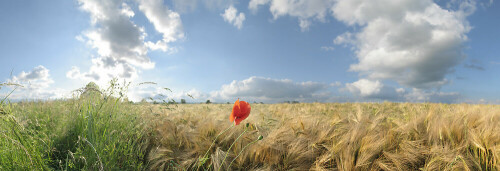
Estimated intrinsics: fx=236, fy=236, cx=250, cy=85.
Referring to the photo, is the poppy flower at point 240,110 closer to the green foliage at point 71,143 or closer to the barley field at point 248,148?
the barley field at point 248,148

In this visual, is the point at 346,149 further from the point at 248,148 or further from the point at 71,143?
the point at 71,143

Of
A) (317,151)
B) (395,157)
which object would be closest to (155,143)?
(317,151)

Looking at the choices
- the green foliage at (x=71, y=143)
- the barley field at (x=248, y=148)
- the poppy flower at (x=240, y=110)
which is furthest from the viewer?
the poppy flower at (x=240, y=110)

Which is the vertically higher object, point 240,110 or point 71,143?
point 240,110

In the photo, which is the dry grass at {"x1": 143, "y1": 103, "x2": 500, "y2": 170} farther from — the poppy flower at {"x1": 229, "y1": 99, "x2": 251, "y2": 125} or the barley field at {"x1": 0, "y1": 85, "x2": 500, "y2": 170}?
the poppy flower at {"x1": 229, "y1": 99, "x2": 251, "y2": 125}

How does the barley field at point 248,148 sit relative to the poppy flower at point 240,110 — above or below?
below

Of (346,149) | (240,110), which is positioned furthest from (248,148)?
(346,149)

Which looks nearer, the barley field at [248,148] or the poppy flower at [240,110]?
the barley field at [248,148]

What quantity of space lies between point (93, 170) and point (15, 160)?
581 mm

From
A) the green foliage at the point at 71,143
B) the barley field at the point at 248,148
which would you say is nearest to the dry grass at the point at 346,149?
the barley field at the point at 248,148

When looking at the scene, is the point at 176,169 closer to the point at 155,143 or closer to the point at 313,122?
the point at 155,143

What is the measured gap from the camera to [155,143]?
287 centimetres

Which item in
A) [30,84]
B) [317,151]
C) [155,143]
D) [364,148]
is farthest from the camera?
[30,84]

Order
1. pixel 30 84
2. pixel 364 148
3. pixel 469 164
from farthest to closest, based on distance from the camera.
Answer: pixel 30 84 → pixel 364 148 → pixel 469 164
